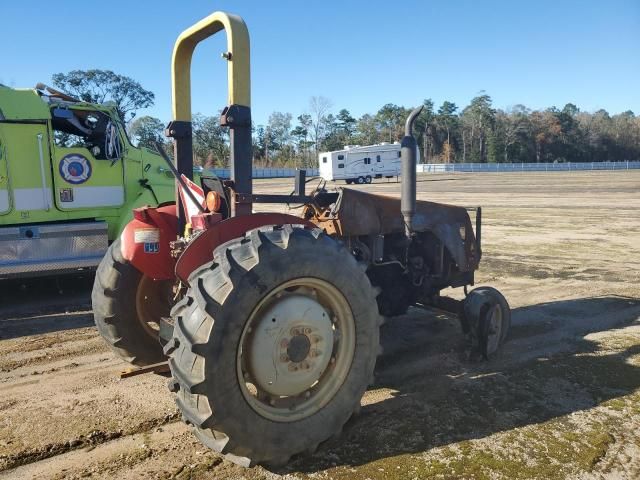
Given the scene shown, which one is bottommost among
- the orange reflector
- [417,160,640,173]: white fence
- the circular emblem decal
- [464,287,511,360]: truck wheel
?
[464,287,511,360]: truck wheel

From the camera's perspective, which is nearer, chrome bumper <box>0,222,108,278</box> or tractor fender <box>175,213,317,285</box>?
tractor fender <box>175,213,317,285</box>

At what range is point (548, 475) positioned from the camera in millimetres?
3023

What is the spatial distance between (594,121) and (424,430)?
112 metres

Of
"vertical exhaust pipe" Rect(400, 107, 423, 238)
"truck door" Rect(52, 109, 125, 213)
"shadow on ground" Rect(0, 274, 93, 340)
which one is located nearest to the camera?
"vertical exhaust pipe" Rect(400, 107, 423, 238)

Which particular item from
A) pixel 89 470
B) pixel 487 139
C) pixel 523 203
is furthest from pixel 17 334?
pixel 487 139

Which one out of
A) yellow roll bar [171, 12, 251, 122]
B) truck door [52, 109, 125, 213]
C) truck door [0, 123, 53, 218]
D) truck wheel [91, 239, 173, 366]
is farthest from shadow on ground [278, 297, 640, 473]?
truck door [0, 123, 53, 218]

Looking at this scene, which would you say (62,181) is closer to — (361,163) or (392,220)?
(392,220)

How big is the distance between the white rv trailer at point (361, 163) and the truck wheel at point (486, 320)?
3868cm

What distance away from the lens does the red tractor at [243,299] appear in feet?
8.96

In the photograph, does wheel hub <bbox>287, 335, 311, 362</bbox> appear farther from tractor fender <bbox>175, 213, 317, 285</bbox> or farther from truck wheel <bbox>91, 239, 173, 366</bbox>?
truck wheel <bbox>91, 239, 173, 366</bbox>

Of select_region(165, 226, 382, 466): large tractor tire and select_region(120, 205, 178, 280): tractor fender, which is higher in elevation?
select_region(120, 205, 178, 280): tractor fender

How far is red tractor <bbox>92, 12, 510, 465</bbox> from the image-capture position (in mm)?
2732

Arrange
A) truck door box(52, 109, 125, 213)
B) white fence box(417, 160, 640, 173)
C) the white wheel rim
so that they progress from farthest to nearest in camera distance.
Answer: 1. white fence box(417, 160, 640, 173)
2. truck door box(52, 109, 125, 213)
3. the white wheel rim

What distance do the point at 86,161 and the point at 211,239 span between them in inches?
208
